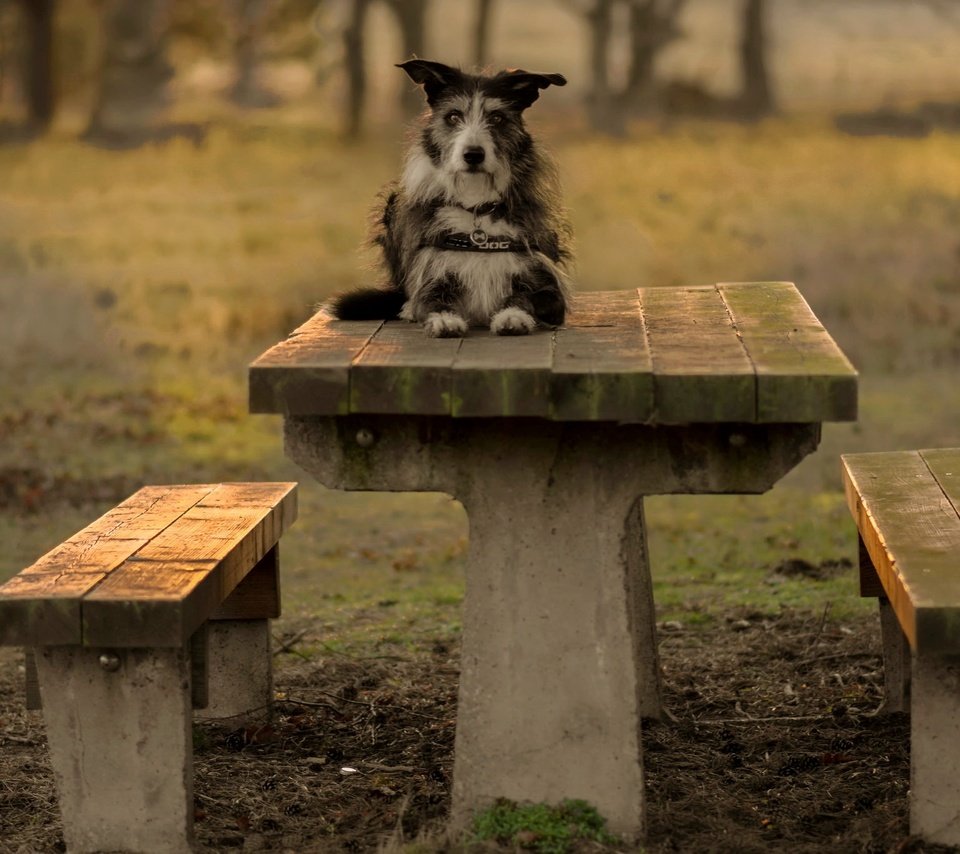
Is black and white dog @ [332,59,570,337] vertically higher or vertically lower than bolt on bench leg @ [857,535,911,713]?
higher

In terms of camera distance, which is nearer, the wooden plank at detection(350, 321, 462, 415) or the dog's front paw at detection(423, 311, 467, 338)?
the wooden plank at detection(350, 321, 462, 415)

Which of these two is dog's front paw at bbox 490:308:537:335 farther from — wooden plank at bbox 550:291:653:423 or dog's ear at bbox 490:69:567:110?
dog's ear at bbox 490:69:567:110

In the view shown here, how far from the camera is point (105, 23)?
26.7 meters

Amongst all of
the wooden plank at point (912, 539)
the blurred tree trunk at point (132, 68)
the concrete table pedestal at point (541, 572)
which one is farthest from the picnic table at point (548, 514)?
the blurred tree trunk at point (132, 68)

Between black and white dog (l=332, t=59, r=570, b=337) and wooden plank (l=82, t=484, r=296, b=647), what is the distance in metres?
0.89

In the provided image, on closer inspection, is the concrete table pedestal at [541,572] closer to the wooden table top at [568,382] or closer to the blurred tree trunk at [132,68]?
the wooden table top at [568,382]

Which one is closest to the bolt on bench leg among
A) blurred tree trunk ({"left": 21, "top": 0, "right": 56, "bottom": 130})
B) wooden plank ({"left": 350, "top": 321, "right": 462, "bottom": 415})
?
wooden plank ({"left": 350, "top": 321, "right": 462, "bottom": 415})

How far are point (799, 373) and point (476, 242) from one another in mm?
1259

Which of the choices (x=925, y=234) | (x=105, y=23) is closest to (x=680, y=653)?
(x=925, y=234)

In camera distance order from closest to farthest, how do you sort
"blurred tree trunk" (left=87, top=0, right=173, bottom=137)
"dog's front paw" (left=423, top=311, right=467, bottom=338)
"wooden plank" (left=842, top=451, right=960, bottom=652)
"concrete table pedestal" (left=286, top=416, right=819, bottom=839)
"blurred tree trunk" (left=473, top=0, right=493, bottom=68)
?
1. "wooden plank" (left=842, top=451, right=960, bottom=652)
2. "concrete table pedestal" (left=286, top=416, right=819, bottom=839)
3. "dog's front paw" (left=423, top=311, right=467, bottom=338)
4. "blurred tree trunk" (left=473, top=0, right=493, bottom=68)
5. "blurred tree trunk" (left=87, top=0, right=173, bottom=137)

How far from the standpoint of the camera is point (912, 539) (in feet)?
14.4

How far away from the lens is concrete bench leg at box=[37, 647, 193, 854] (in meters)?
4.14

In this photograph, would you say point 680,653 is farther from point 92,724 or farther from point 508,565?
point 92,724

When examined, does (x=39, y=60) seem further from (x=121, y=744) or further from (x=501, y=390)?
(x=501, y=390)
